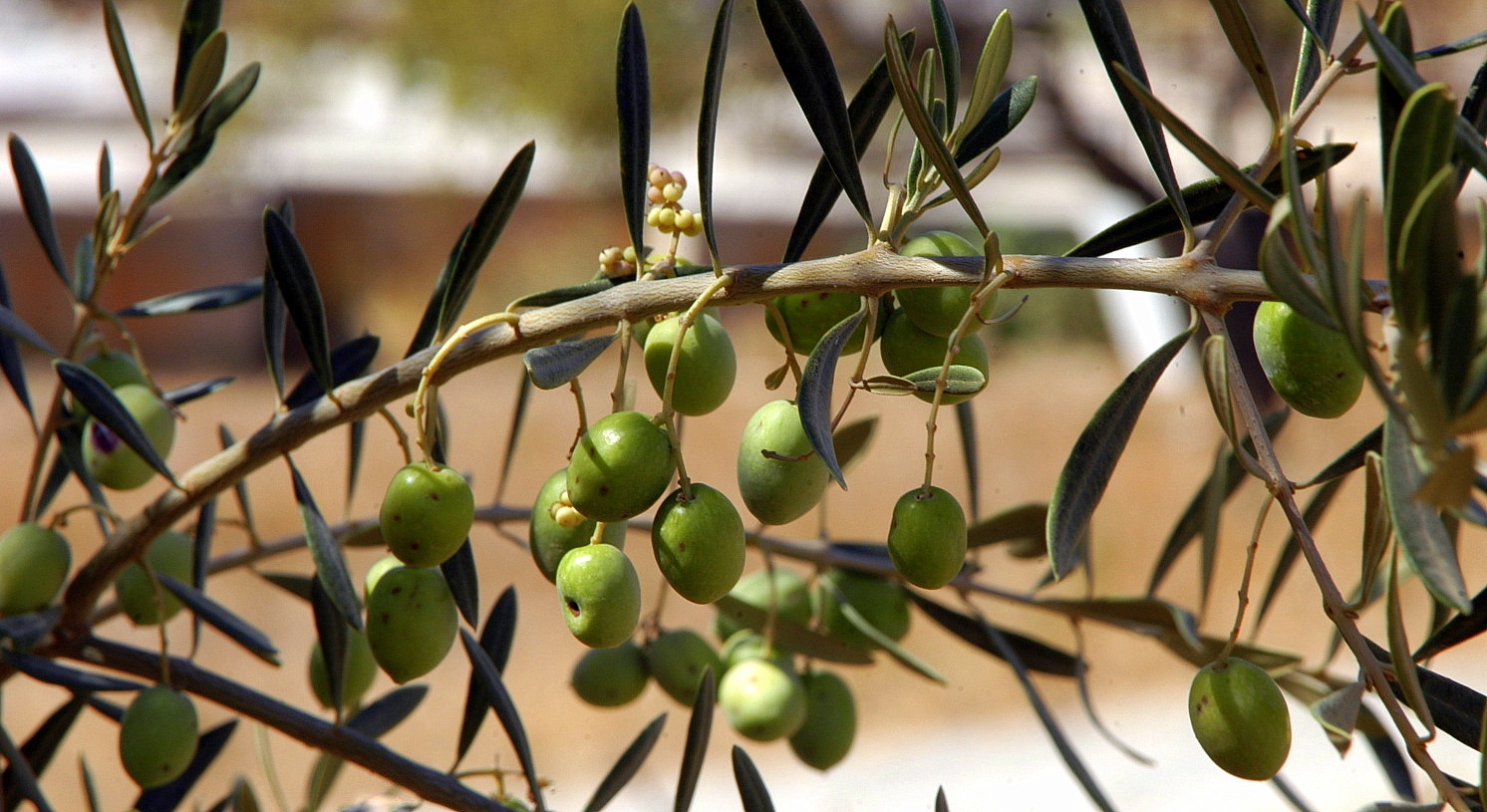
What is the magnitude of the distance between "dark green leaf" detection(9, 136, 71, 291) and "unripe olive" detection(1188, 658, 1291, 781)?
2.43ft

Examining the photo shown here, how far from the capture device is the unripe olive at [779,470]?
19.9 inches

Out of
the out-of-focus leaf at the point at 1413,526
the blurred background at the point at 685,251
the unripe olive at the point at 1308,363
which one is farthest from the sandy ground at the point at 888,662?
the out-of-focus leaf at the point at 1413,526

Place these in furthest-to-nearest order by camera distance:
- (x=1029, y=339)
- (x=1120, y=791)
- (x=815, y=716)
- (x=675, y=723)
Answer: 1. (x=1029, y=339)
2. (x=675, y=723)
3. (x=1120, y=791)
4. (x=815, y=716)

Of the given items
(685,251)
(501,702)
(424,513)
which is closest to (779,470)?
(424,513)

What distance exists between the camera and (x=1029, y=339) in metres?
7.04

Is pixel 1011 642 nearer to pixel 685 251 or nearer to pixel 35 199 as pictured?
pixel 35 199

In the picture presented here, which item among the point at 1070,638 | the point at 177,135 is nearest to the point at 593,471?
the point at 177,135

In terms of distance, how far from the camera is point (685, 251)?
22.5 ft

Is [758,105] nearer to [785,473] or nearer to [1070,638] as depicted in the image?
[1070,638]

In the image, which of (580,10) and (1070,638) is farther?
(580,10)

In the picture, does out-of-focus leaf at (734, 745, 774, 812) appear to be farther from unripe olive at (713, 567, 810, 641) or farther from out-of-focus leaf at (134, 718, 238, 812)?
out-of-focus leaf at (134, 718, 238, 812)

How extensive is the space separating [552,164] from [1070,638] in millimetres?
4868

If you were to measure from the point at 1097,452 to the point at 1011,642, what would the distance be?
481 mm

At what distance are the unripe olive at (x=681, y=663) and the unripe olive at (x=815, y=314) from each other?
1.43 feet
